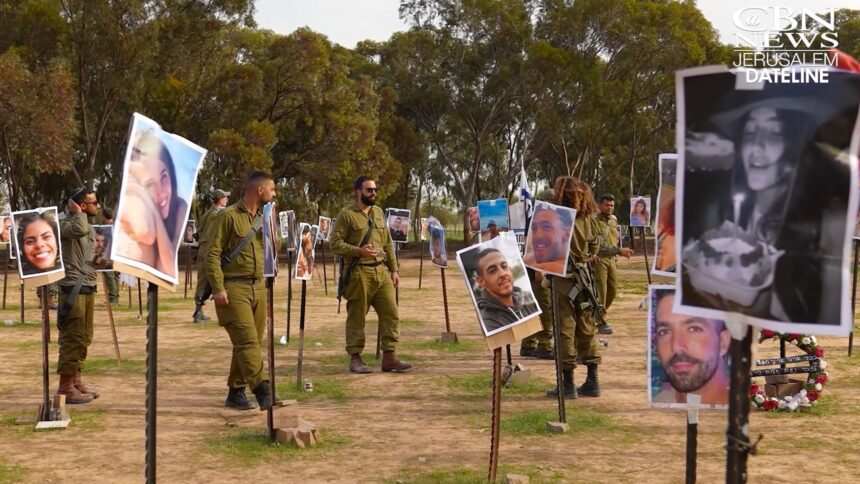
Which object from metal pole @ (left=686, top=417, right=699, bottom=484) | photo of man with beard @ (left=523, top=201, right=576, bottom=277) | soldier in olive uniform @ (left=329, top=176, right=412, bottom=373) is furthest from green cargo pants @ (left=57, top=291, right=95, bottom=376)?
metal pole @ (left=686, top=417, right=699, bottom=484)

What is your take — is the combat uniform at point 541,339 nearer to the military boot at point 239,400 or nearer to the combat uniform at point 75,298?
the military boot at point 239,400

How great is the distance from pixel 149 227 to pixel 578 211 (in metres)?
4.82

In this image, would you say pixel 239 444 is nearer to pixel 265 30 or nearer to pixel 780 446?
pixel 780 446

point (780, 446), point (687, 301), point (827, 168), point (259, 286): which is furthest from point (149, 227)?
point (780, 446)

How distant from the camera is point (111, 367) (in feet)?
32.8

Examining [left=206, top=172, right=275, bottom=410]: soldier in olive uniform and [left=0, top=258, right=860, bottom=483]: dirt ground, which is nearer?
[left=0, top=258, right=860, bottom=483]: dirt ground

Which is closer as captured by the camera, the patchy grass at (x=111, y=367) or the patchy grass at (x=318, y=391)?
the patchy grass at (x=318, y=391)

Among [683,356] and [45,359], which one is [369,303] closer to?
[45,359]

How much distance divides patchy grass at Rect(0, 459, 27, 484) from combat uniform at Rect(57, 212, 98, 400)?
6.08 ft

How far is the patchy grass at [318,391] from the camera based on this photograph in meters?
8.22

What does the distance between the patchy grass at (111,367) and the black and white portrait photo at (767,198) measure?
324 inches

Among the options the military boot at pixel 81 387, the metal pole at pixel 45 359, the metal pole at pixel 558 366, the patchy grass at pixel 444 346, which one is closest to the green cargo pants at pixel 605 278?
Result: the patchy grass at pixel 444 346

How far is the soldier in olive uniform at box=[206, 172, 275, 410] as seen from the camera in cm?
712

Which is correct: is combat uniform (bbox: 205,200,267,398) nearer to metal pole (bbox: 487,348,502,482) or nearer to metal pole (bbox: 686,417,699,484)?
metal pole (bbox: 487,348,502,482)
